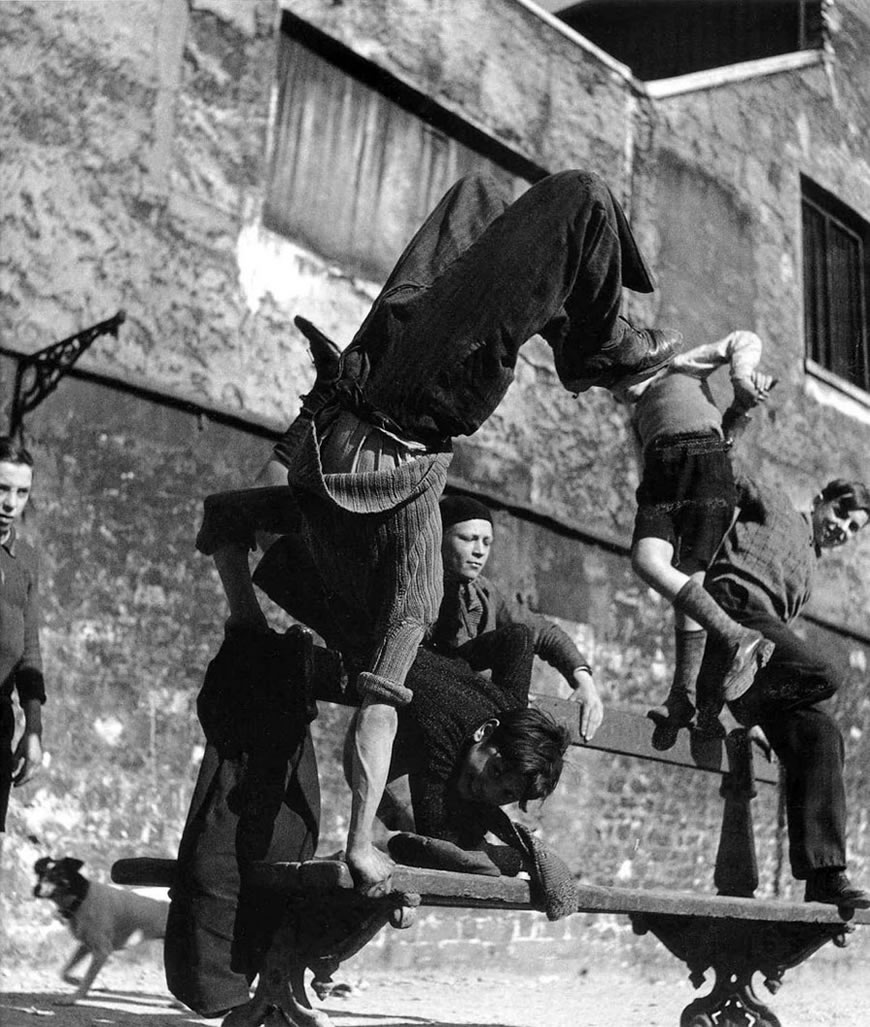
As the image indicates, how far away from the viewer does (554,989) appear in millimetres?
6961

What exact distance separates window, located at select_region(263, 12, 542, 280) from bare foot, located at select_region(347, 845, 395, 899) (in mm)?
5195

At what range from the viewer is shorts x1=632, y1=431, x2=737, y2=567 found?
180 inches

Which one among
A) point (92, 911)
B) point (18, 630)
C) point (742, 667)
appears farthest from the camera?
point (92, 911)

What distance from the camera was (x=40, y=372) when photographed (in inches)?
239

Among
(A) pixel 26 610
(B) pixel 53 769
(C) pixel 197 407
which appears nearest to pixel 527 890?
(A) pixel 26 610

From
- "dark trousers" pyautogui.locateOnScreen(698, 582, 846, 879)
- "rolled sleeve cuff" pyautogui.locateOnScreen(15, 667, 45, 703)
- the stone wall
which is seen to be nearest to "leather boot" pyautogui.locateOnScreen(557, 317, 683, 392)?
"dark trousers" pyautogui.locateOnScreen(698, 582, 846, 879)

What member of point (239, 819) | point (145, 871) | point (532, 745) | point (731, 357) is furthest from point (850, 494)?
point (145, 871)

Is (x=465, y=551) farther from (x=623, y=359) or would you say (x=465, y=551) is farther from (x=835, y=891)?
(x=835, y=891)

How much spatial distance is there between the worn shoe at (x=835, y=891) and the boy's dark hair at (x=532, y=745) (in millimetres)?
1475

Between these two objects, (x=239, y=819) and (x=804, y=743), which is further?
(x=804, y=743)

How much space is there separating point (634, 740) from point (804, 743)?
25.1 inches

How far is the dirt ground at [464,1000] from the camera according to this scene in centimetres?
470

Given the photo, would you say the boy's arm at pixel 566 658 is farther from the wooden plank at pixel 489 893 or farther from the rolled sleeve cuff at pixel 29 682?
the rolled sleeve cuff at pixel 29 682

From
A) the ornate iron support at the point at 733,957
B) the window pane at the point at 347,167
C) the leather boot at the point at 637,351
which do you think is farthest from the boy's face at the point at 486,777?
the window pane at the point at 347,167
